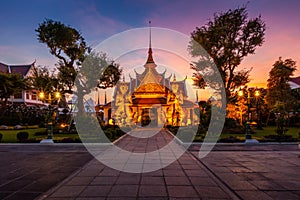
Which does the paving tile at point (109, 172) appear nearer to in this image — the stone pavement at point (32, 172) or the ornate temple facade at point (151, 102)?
the stone pavement at point (32, 172)

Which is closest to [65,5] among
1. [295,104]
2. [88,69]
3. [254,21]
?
[88,69]

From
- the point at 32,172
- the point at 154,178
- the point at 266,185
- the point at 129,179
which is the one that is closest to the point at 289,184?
the point at 266,185

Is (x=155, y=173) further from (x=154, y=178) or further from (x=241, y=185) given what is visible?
(x=241, y=185)

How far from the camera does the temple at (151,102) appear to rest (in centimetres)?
2767

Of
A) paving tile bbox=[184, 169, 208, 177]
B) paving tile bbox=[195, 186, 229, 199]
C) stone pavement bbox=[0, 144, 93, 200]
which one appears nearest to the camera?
paving tile bbox=[195, 186, 229, 199]

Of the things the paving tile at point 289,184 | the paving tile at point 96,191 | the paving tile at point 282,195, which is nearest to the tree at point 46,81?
the paving tile at point 96,191

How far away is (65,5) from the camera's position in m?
14.8

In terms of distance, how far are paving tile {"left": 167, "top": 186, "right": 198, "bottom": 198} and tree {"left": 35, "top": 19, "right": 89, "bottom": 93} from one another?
58.1ft

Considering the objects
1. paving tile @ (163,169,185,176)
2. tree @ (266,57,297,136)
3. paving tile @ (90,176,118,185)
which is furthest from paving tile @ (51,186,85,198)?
tree @ (266,57,297,136)

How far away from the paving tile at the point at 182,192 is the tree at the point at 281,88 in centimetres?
2696

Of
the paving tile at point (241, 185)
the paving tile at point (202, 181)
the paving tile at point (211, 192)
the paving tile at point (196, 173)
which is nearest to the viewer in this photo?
the paving tile at point (211, 192)

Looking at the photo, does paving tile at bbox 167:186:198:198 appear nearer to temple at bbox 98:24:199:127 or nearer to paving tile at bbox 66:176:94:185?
A: paving tile at bbox 66:176:94:185

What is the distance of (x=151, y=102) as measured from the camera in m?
27.2

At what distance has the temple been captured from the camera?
27672 millimetres
